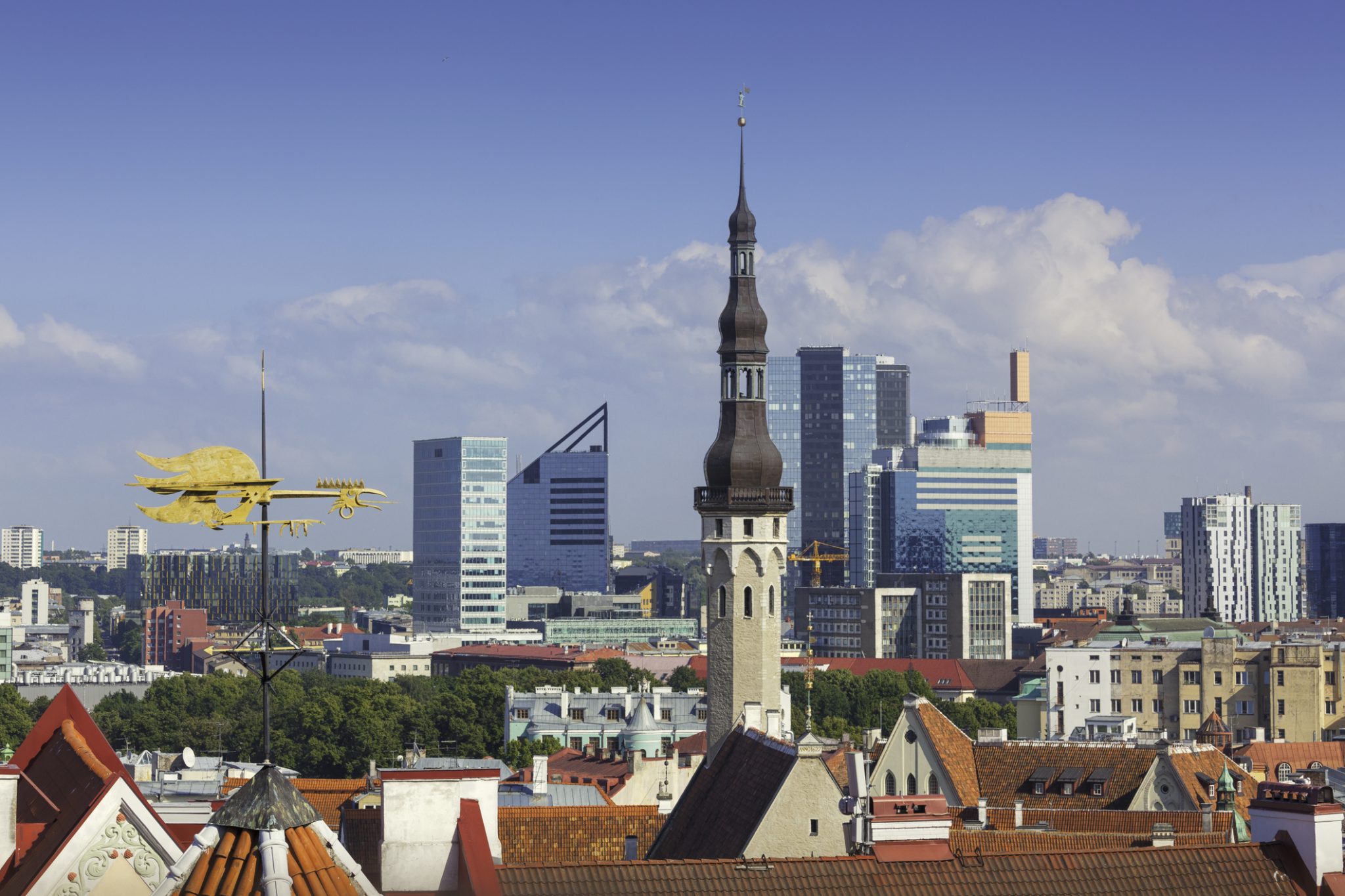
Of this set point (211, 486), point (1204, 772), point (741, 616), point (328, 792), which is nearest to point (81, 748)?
point (211, 486)

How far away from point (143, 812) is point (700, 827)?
30214 mm

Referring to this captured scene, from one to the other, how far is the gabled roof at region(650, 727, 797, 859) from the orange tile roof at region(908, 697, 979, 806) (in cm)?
1638

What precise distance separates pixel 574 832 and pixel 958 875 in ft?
109

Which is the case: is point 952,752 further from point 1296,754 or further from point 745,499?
point 1296,754

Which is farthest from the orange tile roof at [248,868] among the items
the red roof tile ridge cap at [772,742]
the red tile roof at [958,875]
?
the red roof tile ridge cap at [772,742]

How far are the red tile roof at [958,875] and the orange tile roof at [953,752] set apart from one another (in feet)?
141

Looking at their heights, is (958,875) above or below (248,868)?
below

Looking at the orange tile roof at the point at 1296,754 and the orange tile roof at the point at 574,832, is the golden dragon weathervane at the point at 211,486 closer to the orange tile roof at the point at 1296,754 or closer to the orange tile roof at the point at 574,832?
the orange tile roof at the point at 574,832

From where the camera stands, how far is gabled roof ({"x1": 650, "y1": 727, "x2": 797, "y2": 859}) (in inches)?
1843

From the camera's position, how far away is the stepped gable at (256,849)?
1653 centimetres

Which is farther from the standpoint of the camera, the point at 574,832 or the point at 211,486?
the point at 574,832

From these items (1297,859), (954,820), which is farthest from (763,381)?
(1297,859)

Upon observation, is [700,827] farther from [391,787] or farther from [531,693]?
[531,693]

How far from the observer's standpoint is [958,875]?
26375mm
